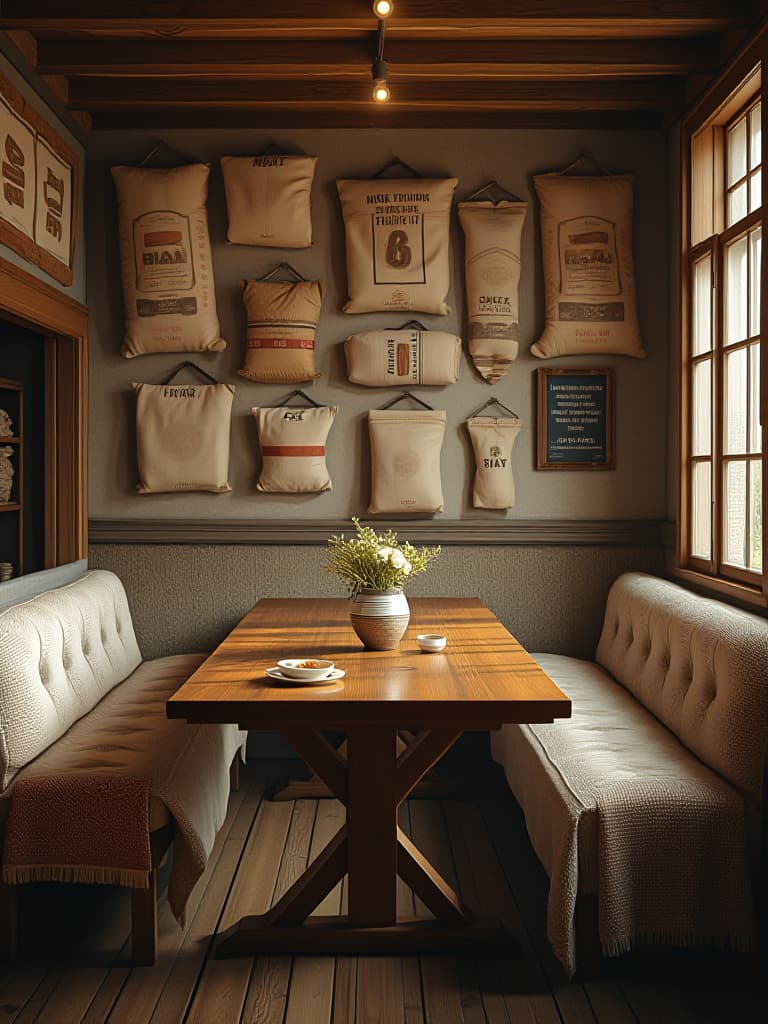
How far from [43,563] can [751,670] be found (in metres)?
3.09

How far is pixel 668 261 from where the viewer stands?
175 inches

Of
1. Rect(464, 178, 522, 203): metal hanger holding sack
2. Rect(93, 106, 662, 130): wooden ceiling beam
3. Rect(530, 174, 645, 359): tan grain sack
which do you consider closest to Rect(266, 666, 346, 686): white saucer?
Rect(530, 174, 645, 359): tan grain sack

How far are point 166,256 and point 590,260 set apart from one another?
6.33 ft

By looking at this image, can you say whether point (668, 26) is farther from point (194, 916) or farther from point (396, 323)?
point (194, 916)

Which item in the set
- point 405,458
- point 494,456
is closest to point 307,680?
point 405,458

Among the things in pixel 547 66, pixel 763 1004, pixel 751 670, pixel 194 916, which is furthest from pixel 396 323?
pixel 763 1004

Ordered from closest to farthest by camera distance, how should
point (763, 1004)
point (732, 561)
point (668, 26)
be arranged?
point (763, 1004)
point (668, 26)
point (732, 561)

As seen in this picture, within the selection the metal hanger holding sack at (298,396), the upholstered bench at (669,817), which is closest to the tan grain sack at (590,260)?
the metal hanger holding sack at (298,396)

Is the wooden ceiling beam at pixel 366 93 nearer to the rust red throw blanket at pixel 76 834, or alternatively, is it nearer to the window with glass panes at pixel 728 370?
the window with glass panes at pixel 728 370

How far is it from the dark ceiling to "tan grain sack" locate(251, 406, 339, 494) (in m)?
1.35

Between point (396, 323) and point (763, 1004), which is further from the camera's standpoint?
point (396, 323)

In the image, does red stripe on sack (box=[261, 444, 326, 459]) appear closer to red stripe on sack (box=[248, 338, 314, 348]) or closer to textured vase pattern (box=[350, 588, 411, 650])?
red stripe on sack (box=[248, 338, 314, 348])

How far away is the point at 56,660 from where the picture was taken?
10.5 feet

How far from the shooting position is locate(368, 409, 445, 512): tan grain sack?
4.38 m
